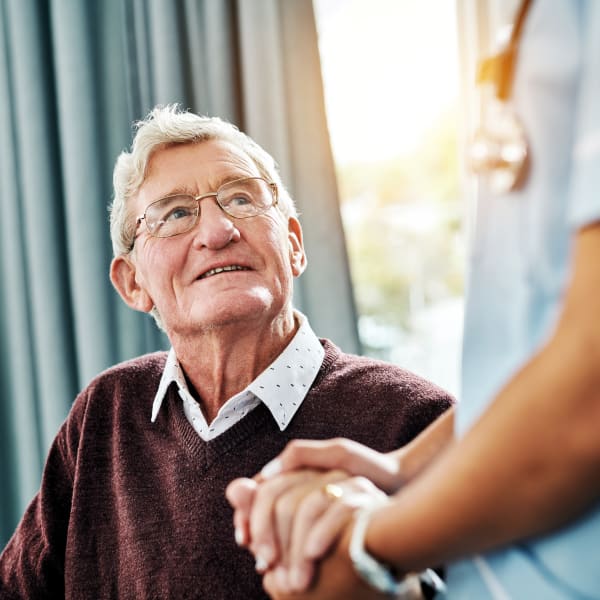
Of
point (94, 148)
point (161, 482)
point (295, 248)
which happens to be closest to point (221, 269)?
point (295, 248)

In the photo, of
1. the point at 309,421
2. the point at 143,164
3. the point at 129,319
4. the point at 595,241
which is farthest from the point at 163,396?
the point at 595,241

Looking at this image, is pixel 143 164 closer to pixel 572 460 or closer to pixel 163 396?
pixel 163 396

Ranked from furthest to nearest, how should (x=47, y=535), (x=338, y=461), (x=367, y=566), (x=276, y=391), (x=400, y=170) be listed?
(x=400, y=170) → (x=47, y=535) → (x=276, y=391) → (x=338, y=461) → (x=367, y=566)

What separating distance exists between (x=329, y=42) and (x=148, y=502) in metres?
1.48

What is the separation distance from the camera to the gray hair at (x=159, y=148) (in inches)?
57.6

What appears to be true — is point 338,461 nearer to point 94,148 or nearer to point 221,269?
point 221,269

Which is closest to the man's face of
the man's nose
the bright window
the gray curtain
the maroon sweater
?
the man's nose

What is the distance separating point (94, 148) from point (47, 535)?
3.62ft

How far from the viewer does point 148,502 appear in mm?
1314

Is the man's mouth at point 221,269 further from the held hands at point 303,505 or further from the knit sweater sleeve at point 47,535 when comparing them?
the held hands at point 303,505

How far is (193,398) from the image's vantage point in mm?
1424

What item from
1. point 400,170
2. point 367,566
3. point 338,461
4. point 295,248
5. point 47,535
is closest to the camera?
point 367,566

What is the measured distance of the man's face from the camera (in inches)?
52.7

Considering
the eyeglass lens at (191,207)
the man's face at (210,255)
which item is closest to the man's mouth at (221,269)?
the man's face at (210,255)
